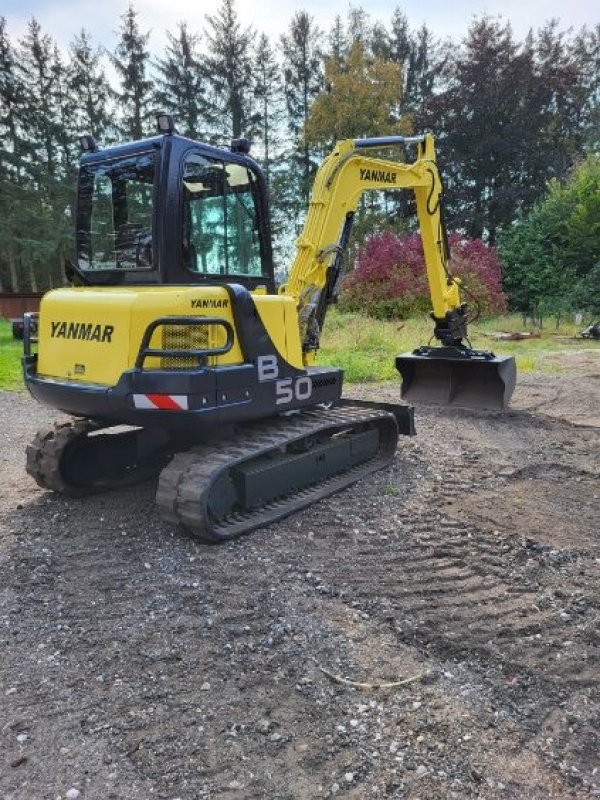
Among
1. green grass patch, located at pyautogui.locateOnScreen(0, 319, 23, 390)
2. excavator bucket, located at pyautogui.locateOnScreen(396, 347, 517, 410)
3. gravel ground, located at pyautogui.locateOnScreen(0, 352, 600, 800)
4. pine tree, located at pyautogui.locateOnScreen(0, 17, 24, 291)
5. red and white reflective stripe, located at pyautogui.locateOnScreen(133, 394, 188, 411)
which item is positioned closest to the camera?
gravel ground, located at pyautogui.locateOnScreen(0, 352, 600, 800)

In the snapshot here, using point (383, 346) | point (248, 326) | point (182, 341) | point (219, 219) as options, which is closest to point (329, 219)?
point (219, 219)

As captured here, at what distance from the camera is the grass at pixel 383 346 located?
10.8 meters

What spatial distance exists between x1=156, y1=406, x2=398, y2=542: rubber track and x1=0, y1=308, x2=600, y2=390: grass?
5.11m

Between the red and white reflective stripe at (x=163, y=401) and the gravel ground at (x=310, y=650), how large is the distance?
88 cm

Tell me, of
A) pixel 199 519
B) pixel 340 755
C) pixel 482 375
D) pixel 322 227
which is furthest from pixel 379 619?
pixel 482 375

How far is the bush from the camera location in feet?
56.4

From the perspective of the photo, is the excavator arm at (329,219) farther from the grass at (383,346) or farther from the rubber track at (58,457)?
the grass at (383,346)

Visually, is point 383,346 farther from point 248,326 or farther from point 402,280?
point 248,326

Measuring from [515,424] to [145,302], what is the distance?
15.9ft

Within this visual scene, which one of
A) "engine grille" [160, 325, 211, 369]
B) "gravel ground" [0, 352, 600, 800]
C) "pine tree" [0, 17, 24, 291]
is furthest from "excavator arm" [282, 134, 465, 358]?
"pine tree" [0, 17, 24, 291]

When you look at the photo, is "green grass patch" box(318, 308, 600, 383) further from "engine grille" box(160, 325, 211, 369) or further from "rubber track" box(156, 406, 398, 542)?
"engine grille" box(160, 325, 211, 369)

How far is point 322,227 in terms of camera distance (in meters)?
5.88

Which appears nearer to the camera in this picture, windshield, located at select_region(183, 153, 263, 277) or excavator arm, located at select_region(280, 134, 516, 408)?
windshield, located at select_region(183, 153, 263, 277)

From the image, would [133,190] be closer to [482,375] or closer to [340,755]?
[340,755]
